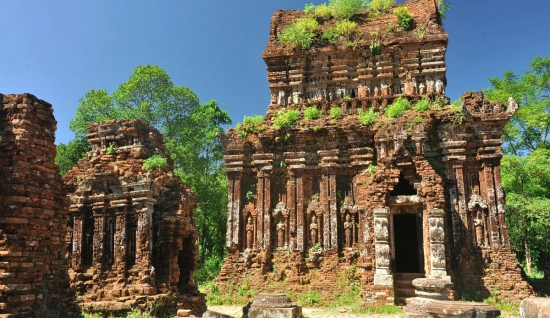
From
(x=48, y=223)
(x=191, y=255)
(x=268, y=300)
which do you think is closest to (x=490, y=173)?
(x=268, y=300)

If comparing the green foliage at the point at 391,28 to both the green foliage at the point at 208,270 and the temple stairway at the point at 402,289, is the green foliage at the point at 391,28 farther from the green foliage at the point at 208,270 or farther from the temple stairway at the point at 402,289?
the green foliage at the point at 208,270

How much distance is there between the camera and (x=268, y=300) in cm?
1126

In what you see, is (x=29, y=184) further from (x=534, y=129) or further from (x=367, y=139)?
(x=534, y=129)

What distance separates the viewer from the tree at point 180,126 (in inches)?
1060

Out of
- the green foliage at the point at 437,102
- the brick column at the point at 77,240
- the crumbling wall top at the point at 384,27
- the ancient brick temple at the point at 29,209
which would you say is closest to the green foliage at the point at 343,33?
the crumbling wall top at the point at 384,27

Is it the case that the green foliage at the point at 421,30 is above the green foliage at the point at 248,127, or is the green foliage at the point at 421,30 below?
above

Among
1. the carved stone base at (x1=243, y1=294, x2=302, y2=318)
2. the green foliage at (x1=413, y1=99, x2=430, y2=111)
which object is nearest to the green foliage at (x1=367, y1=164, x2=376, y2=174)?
the green foliage at (x1=413, y1=99, x2=430, y2=111)

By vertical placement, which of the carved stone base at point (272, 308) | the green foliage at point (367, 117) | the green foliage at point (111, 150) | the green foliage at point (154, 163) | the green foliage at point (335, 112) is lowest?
the carved stone base at point (272, 308)

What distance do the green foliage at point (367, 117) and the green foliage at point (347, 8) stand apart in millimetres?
5890

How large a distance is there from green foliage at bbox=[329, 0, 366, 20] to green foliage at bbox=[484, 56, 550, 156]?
10.7 meters

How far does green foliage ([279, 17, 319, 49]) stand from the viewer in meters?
20.1

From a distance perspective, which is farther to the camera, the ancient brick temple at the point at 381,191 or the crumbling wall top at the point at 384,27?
the crumbling wall top at the point at 384,27

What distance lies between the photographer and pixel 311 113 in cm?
1764

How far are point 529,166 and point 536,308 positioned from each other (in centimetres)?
1780
